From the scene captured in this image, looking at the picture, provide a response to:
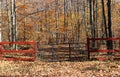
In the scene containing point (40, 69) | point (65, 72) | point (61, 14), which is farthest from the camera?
point (61, 14)

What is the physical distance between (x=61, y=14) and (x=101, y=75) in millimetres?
58511

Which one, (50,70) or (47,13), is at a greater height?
(47,13)

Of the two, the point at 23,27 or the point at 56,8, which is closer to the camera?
the point at 23,27

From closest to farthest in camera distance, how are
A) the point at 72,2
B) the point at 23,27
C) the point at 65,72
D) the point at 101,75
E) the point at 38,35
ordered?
the point at 101,75 → the point at 65,72 → the point at 23,27 → the point at 38,35 → the point at 72,2

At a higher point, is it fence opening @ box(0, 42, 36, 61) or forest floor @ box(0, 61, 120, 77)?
fence opening @ box(0, 42, 36, 61)

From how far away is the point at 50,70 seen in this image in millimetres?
13867

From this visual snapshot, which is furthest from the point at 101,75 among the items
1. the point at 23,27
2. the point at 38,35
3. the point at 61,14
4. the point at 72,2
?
the point at 61,14

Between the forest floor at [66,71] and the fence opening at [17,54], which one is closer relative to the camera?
the forest floor at [66,71]

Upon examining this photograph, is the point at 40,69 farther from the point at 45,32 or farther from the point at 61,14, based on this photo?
the point at 61,14

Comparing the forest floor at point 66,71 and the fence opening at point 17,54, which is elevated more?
the fence opening at point 17,54

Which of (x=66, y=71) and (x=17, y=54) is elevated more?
(x=17, y=54)

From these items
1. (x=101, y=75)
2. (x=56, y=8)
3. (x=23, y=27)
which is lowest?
(x=101, y=75)

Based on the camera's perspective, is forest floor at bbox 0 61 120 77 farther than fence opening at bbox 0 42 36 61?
No

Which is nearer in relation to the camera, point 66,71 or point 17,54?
point 66,71
